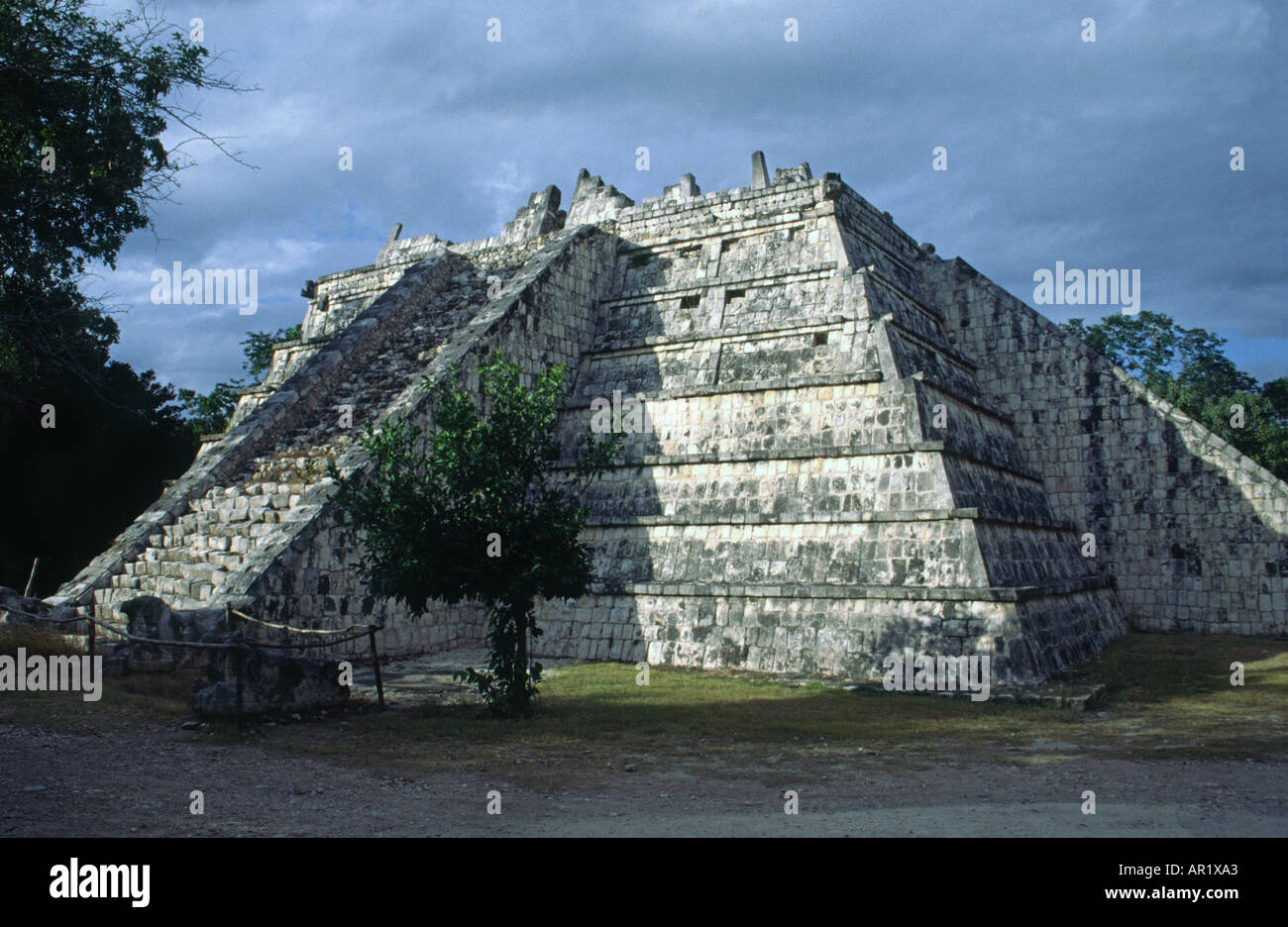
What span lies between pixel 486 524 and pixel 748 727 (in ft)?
12.7

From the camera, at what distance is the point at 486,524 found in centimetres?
1078

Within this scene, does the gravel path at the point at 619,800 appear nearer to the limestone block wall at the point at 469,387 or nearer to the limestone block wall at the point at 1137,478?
the limestone block wall at the point at 469,387

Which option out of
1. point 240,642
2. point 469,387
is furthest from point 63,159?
point 469,387

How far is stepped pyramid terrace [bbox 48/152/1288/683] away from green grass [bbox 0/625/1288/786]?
138cm

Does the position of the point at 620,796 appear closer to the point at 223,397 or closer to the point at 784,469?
the point at 784,469

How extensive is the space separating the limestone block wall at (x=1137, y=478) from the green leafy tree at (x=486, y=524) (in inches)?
499

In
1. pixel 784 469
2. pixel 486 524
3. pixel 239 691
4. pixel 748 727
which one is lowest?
pixel 748 727

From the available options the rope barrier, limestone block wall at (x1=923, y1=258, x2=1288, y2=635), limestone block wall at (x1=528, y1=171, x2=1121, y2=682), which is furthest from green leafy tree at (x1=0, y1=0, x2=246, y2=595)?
limestone block wall at (x1=923, y1=258, x2=1288, y2=635)

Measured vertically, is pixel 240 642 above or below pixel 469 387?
below

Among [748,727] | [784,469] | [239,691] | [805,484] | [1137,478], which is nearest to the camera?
[239,691]

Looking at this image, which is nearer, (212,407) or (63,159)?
(63,159)

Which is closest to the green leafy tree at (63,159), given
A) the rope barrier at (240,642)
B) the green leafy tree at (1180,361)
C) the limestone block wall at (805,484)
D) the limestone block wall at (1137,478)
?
the rope barrier at (240,642)

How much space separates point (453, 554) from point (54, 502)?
59.9 feet

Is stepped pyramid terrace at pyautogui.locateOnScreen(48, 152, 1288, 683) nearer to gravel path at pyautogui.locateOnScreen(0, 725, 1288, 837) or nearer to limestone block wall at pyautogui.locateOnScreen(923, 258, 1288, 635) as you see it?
limestone block wall at pyautogui.locateOnScreen(923, 258, 1288, 635)
